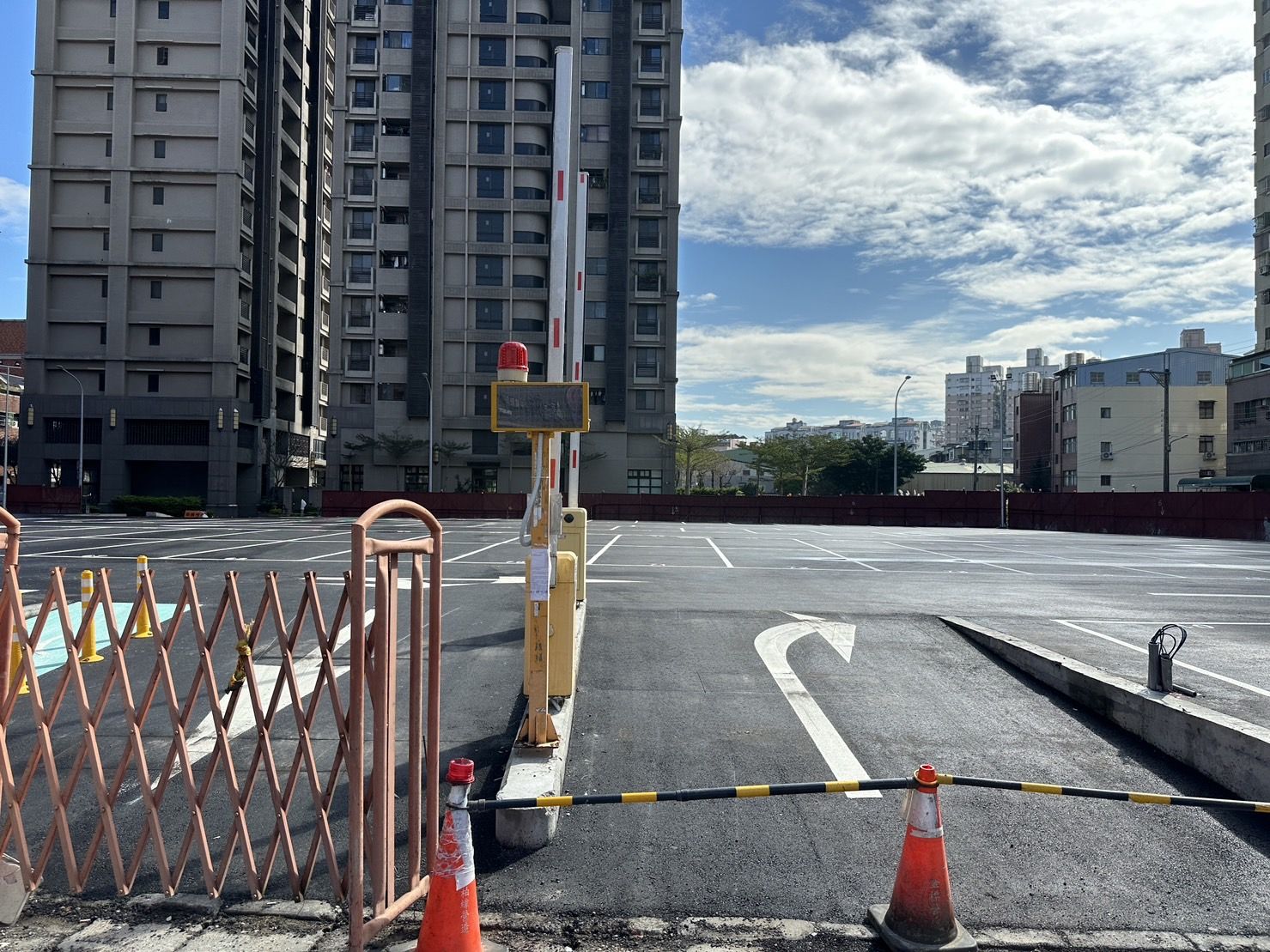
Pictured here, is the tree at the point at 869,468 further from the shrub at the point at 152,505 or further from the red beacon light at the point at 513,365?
the red beacon light at the point at 513,365

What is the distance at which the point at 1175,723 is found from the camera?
6.20m

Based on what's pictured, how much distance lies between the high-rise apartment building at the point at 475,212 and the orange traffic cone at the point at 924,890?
58.0 m

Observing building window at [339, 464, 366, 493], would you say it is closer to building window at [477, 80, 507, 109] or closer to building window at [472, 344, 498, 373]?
building window at [472, 344, 498, 373]

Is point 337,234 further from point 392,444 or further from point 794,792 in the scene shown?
point 794,792

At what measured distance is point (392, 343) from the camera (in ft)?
206

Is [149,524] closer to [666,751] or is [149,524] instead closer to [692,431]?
[666,751]

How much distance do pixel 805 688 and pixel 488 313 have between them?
190 feet

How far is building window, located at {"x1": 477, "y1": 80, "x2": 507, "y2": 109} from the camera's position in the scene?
2430 inches

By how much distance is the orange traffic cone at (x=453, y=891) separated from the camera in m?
3.48

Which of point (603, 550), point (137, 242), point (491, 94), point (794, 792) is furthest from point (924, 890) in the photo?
point (491, 94)

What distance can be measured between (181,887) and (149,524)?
128 ft

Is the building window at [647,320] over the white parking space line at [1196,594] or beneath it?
over

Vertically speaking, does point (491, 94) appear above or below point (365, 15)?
below

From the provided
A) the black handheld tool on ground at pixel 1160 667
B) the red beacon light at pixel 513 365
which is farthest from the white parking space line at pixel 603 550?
the red beacon light at pixel 513 365
